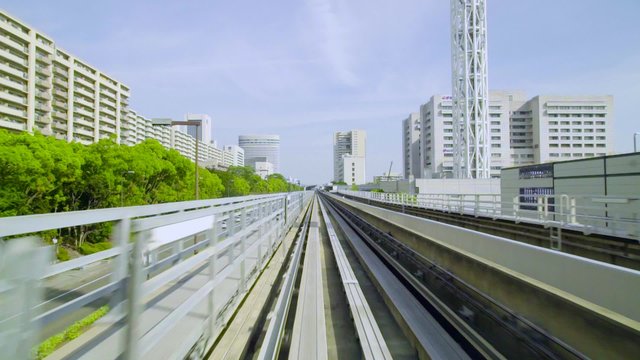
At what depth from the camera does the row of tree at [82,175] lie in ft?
68.8

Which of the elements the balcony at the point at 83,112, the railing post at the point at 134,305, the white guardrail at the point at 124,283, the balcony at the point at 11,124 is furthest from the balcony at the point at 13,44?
the railing post at the point at 134,305

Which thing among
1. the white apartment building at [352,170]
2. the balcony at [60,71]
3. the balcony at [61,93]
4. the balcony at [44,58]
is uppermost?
the balcony at [44,58]

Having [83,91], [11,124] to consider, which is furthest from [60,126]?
[11,124]

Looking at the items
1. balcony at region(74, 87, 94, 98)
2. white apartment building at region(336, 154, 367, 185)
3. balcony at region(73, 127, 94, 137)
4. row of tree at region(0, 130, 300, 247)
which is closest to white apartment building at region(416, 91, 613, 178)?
white apartment building at region(336, 154, 367, 185)

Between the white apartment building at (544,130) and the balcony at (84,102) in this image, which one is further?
the white apartment building at (544,130)

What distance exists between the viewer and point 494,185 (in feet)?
199

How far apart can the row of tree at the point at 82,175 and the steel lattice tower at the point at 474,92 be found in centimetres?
5730

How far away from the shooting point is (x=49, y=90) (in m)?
62.4

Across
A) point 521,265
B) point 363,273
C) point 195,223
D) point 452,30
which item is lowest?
point 363,273

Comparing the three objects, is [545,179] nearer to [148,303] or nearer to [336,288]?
[336,288]

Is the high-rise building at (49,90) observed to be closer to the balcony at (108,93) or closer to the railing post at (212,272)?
the balcony at (108,93)

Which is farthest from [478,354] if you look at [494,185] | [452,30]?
[452,30]

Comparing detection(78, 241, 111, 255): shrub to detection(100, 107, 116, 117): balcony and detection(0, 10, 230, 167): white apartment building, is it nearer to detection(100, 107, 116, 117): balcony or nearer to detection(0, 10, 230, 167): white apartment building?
detection(0, 10, 230, 167): white apartment building

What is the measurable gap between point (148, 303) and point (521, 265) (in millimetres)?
3933
